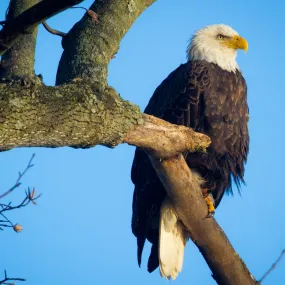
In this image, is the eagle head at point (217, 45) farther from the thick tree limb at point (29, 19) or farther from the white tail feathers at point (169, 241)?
the thick tree limb at point (29, 19)

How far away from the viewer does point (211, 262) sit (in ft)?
11.1

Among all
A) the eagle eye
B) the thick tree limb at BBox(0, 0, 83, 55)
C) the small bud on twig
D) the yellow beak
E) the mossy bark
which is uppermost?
the eagle eye

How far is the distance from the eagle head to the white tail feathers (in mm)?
1358

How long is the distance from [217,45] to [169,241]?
6.02ft

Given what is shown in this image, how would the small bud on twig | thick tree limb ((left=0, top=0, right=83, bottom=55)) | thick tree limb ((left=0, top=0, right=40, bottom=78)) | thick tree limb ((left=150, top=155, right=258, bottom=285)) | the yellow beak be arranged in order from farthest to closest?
the yellow beak, thick tree limb ((left=150, top=155, right=258, bottom=285)), thick tree limb ((left=0, top=0, right=40, bottom=78)), the small bud on twig, thick tree limb ((left=0, top=0, right=83, bottom=55))

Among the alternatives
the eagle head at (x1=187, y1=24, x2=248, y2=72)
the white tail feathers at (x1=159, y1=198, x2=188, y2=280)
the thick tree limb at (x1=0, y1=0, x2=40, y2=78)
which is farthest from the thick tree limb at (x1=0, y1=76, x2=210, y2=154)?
the eagle head at (x1=187, y1=24, x2=248, y2=72)

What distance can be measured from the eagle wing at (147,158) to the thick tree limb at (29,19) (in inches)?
98.0

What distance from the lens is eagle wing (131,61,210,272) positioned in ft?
13.8

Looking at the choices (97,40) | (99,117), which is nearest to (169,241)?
(97,40)

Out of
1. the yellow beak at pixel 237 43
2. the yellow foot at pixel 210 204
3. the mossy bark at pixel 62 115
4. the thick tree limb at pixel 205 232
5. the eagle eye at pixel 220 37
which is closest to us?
the mossy bark at pixel 62 115

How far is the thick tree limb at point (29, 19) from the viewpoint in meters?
1.73

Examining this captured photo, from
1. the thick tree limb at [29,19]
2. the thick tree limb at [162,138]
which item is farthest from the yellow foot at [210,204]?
the thick tree limb at [29,19]

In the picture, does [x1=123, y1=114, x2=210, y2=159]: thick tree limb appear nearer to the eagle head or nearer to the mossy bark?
the mossy bark

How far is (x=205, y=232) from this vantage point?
3410 millimetres
